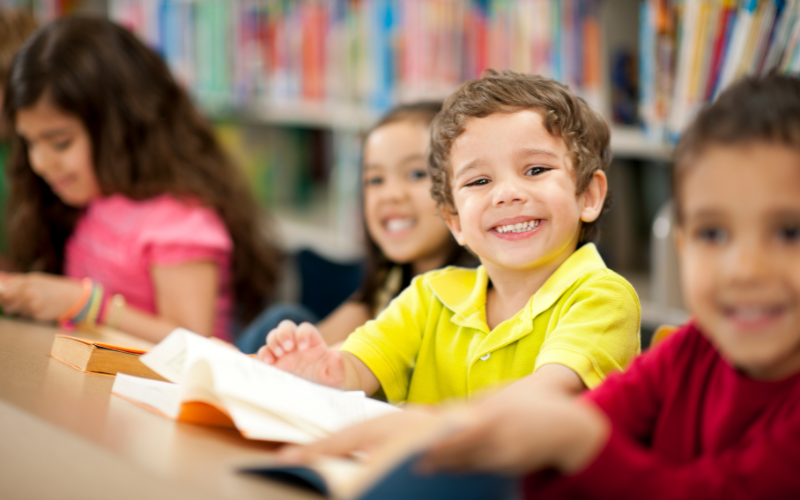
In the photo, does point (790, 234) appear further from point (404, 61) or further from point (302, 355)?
point (404, 61)

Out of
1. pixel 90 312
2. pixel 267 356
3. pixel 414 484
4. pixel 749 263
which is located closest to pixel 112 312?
pixel 90 312

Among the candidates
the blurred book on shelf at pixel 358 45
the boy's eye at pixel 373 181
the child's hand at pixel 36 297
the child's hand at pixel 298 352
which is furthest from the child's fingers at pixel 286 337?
the blurred book on shelf at pixel 358 45

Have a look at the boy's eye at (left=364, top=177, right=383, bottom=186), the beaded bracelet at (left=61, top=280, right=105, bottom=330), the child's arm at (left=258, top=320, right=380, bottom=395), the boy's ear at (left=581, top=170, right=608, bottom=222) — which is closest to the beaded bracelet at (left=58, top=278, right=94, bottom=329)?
the beaded bracelet at (left=61, top=280, right=105, bottom=330)

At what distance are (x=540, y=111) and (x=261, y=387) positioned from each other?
43 centimetres

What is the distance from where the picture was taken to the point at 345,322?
144 cm

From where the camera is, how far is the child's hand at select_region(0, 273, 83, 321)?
1.32 meters

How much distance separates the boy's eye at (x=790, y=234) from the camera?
0.49 m

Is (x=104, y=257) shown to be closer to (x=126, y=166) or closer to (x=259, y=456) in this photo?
(x=126, y=166)

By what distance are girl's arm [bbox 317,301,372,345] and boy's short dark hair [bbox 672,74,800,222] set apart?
3.09 feet

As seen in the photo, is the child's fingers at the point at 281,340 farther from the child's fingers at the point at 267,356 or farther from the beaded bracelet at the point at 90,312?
the beaded bracelet at the point at 90,312

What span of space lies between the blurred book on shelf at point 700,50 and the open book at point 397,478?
3.17 ft

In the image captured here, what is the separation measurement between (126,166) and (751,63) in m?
1.20

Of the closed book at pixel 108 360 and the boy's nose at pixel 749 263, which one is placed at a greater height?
the boy's nose at pixel 749 263

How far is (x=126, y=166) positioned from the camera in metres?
1.59
